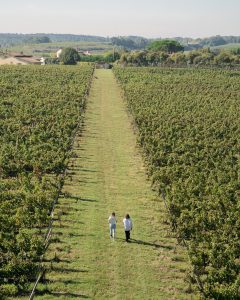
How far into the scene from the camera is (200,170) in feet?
114

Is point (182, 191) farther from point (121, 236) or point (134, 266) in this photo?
point (134, 266)

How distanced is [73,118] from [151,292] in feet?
113

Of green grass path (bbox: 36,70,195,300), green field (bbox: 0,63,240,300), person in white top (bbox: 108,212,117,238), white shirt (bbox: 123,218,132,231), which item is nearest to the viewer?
green grass path (bbox: 36,70,195,300)

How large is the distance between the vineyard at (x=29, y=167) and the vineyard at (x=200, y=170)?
23.8 feet

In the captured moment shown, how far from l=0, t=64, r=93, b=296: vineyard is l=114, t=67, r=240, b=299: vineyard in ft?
23.8

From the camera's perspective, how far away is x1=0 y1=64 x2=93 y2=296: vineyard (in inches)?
824

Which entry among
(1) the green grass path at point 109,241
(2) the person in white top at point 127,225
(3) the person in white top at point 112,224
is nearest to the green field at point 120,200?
(1) the green grass path at point 109,241

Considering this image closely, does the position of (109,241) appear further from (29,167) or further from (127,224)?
(29,167)

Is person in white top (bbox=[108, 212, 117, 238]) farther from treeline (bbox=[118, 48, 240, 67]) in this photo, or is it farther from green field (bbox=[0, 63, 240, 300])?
treeline (bbox=[118, 48, 240, 67])

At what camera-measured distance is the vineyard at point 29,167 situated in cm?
2094

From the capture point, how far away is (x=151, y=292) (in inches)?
768

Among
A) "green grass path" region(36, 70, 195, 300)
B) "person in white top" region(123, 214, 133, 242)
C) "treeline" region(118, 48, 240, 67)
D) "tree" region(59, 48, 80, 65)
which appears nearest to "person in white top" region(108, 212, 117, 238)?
"green grass path" region(36, 70, 195, 300)

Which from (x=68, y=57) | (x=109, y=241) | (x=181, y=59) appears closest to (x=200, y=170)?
(x=109, y=241)

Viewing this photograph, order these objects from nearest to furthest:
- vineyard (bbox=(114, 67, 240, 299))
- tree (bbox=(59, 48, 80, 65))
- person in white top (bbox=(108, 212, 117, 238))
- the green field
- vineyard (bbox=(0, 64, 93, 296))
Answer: the green field → vineyard (bbox=(0, 64, 93, 296)) → vineyard (bbox=(114, 67, 240, 299)) → person in white top (bbox=(108, 212, 117, 238)) → tree (bbox=(59, 48, 80, 65))
